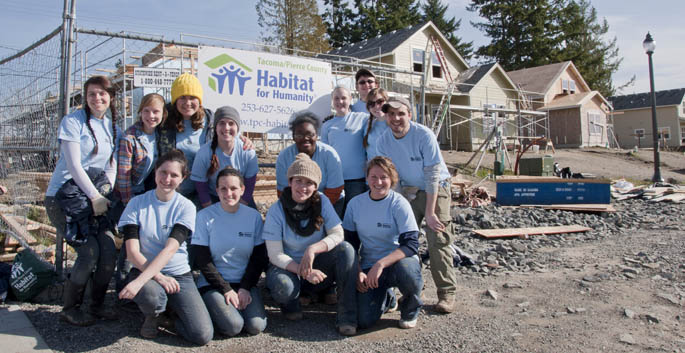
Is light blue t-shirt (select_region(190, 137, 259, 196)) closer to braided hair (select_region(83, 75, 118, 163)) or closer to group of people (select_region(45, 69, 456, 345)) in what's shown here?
group of people (select_region(45, 69, 456, 345))

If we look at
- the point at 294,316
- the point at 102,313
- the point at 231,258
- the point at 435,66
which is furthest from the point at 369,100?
the point at 435,66

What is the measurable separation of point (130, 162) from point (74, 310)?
4.01 ft

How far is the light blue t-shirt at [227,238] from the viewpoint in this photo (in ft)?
12.1

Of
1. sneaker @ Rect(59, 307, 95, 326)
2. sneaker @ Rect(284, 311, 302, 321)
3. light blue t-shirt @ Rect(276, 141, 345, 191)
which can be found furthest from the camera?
light blue t-shirt @ Rect(276, 141, 345, 191)

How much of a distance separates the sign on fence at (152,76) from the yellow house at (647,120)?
4119 cm

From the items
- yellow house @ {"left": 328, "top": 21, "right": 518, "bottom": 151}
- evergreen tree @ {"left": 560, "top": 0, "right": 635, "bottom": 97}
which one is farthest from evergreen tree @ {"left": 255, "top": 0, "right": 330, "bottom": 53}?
evergreen tree @ {"left": 560, "top": 0, "right": 635, "bottom": 97}

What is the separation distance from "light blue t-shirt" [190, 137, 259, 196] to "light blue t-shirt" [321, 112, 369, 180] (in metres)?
0.91

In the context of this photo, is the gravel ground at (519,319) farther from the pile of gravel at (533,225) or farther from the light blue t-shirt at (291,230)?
the light blue t-shirt at (291,230)

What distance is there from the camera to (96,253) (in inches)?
144

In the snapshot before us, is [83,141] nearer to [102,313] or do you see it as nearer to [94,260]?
[94,260]

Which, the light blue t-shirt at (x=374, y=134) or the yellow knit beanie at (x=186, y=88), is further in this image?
the light blue t-shirt at (x=374, y=134)

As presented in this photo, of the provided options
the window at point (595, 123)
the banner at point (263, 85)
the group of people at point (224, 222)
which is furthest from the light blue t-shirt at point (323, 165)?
the window at point (595, 123)

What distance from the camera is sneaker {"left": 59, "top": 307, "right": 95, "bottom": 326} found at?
3.59 m

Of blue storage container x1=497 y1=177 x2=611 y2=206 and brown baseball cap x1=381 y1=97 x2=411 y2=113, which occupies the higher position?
brown baseball cap x1=381 y1=97 x2=411 y2=113
